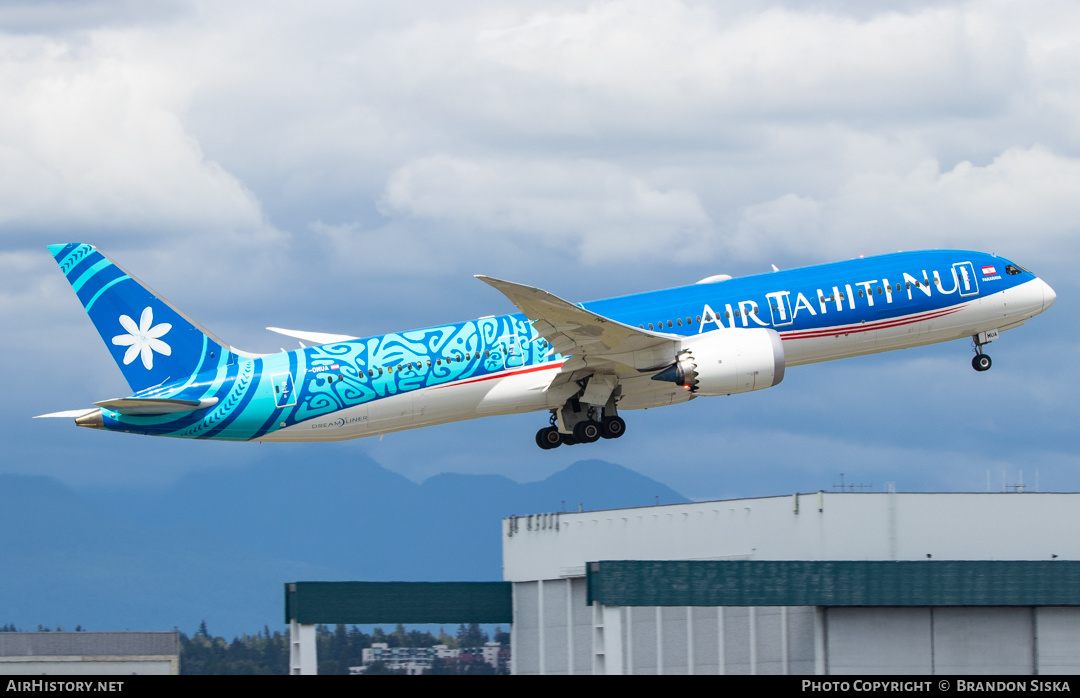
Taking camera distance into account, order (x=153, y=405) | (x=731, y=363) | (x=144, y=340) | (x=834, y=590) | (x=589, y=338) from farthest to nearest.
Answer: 1. (x=834, y=590)
2. (x=144, y=340)
3. (x=589, y=338)
4. (x=731, y=363)
5. (x=153, y=405)

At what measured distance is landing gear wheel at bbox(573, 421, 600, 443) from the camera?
161ft

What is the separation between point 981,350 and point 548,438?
17.8 meters

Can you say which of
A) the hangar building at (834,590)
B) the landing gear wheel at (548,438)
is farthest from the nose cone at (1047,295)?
the landing gear wheel at (548,438)

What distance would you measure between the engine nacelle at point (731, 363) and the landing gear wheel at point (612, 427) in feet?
12.2

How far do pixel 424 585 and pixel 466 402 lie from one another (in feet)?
88.8

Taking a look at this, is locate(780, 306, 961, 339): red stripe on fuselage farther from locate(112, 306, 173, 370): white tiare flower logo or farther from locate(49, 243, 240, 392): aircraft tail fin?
locate(112, 306, 173, 370): white tiare flower logo

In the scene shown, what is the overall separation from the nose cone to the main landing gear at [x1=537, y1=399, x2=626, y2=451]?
17973mm

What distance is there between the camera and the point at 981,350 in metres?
53.6

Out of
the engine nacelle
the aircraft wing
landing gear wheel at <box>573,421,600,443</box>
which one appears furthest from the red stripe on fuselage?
landing gear wheel at <box>573,421,600,443</box>

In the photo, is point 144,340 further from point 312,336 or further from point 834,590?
point 834,590

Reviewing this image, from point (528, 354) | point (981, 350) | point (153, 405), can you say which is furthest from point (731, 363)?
point (153, 405)

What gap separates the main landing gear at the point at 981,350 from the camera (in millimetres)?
53125

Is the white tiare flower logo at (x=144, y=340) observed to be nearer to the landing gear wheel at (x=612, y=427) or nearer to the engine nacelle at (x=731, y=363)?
the landing gear wheel at (x=612, y=427)
